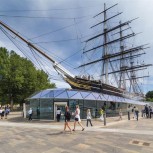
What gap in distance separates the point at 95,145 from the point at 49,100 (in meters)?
16.7

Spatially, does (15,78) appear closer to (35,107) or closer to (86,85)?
(86,85)

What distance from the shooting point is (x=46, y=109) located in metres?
27.8

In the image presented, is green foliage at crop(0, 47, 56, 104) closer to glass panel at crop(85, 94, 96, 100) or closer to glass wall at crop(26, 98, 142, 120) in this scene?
glass wall at crop(26, 98, 142, 120)

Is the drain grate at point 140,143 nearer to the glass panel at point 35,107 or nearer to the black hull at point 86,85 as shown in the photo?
the glass panel at point 35,107

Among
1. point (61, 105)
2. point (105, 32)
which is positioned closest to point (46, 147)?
point (61, 105)

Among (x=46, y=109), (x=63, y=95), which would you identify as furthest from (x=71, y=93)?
(x=46, y=109)

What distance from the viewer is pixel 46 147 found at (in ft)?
36.2

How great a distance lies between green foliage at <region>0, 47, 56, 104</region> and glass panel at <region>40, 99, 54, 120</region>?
25.3 m

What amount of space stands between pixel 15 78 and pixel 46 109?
→ 2607 cm

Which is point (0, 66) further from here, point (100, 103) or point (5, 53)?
point (100, 103)

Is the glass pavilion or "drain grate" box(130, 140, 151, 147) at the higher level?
the glass pavilion

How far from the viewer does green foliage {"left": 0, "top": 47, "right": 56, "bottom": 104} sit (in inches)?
2057

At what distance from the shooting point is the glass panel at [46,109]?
2747 cm

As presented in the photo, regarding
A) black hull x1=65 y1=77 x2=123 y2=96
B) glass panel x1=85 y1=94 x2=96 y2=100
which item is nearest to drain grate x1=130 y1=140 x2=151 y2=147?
glass panel x1=85 y1=94 x2=96 y2=100
